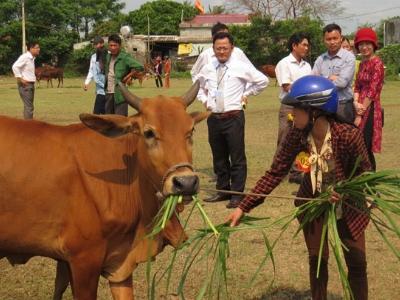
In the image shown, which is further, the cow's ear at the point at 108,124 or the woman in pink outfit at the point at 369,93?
the woman in pink outfit at the point at 369,93

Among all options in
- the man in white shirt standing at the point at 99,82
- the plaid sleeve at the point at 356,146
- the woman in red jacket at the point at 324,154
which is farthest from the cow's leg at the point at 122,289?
the man in white shirt standing at the point at 99,82

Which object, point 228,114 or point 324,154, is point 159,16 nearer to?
point 228,114

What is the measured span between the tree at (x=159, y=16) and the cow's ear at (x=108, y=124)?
67.8 m

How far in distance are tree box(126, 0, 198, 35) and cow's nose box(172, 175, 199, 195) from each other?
6831 cm

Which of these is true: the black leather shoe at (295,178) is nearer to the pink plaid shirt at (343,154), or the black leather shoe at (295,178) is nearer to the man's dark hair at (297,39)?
the man's dark hair at (297,39)

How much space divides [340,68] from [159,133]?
436 centimetres

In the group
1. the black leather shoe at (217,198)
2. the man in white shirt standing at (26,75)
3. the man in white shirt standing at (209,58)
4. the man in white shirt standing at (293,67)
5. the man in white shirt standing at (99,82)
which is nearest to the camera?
the man in white shirt standing at (209,58)

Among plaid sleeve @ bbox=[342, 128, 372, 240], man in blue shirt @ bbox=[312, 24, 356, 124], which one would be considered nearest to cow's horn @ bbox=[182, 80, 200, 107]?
plaid sleeve @ bbox=[342, 128, 372, 240]

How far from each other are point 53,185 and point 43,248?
0.43 metres

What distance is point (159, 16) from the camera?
7394cm

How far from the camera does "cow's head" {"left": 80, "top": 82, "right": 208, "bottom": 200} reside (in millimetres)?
3976

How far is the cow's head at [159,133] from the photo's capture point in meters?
3.98

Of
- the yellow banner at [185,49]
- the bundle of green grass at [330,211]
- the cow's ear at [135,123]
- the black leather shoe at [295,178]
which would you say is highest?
the yellow banner at [185,49]

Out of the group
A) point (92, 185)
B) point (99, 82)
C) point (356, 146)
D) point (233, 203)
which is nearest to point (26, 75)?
point (99, 82)
